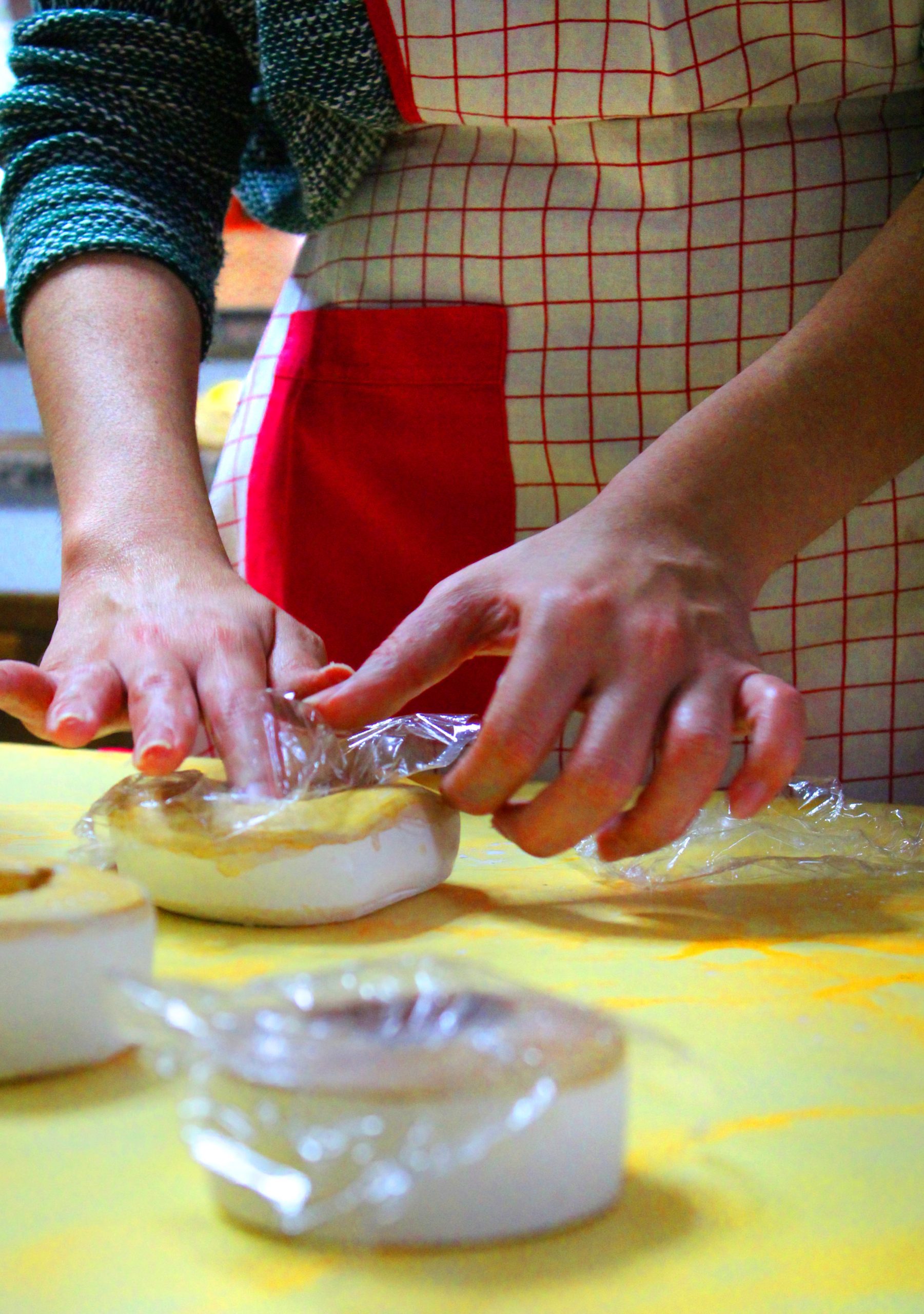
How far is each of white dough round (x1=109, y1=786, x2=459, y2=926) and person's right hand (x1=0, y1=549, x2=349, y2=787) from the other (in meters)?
0.06

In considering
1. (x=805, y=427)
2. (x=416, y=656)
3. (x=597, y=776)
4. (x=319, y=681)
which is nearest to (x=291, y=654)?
(x=319, y=681)

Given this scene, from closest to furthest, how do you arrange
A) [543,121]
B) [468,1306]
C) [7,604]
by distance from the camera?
[468,1306] < [543,121] < [7,604]

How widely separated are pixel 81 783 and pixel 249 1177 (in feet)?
2.32

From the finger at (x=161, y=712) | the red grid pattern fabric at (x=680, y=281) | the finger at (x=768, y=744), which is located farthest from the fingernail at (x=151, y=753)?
the red grid pattern fabric at (x=680, y=281)

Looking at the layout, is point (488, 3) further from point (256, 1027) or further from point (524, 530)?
→ point (256, 1027)

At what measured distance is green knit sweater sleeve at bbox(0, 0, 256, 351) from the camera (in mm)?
1104

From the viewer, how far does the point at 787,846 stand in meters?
0.84

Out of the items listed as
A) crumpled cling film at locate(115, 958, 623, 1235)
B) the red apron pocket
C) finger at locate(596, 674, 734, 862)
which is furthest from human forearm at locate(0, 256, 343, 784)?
crumpled cling film at locate(115, 958, 623, 1235)

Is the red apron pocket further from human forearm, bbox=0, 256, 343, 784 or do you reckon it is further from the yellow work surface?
the yellow work surface

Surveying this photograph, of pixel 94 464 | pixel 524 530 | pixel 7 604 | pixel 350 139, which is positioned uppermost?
pixel 350 139

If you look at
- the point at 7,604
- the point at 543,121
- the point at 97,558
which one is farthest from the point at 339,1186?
the point at 7,604

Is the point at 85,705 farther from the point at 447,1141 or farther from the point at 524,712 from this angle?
the point at 447,1141

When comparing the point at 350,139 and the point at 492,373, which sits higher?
the point at 350,139

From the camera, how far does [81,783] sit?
1.02m
